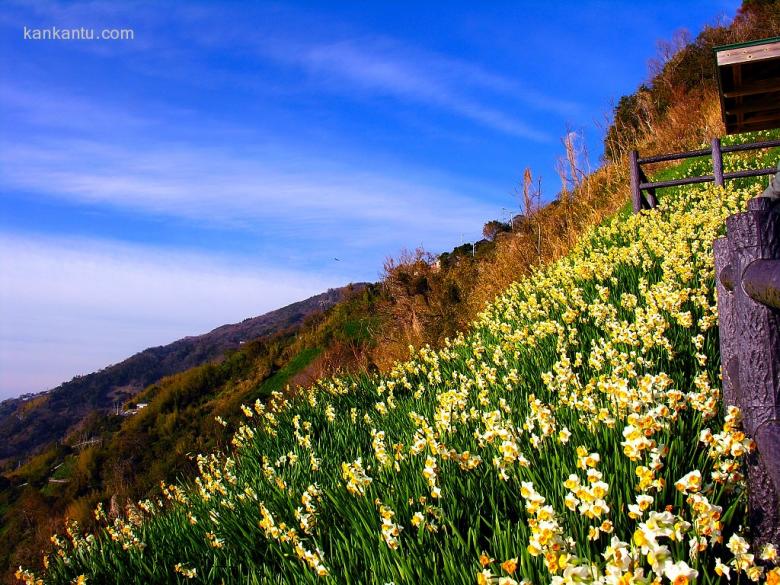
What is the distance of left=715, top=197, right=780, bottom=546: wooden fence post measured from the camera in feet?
6.97

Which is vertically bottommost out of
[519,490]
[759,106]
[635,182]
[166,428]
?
[166,428]

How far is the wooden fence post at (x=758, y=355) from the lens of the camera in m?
2.12

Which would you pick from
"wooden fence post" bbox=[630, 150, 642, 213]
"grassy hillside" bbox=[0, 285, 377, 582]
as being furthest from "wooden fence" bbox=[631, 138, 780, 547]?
"grassy hillside" bbox=[0, 285, 377, 582]

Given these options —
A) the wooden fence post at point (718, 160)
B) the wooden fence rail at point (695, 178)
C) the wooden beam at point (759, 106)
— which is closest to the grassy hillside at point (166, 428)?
the wooden fence rail at point (695, 178)

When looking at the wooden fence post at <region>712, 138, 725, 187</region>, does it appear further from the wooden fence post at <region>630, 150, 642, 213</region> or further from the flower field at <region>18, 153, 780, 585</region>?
the flower field at <region>18, 153, 780, 585</region>

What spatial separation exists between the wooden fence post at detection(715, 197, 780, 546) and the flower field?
0.08 metres

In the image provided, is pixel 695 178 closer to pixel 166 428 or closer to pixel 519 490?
pixel 519 490

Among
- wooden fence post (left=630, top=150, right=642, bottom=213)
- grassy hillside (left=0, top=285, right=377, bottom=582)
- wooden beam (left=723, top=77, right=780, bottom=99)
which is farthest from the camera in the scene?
grassy hillside (left=0, top=285, right=377, bottom=582)

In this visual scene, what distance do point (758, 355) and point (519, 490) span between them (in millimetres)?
1181

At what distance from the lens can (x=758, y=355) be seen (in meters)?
2.32

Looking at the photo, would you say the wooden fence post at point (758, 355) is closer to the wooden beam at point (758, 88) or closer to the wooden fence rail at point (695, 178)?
the wooden beam at point (758, 88)

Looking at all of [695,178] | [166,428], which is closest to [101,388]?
[166,428]

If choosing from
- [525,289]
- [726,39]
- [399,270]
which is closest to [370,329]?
[399,270]

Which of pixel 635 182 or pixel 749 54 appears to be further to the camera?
pixel 635 182
